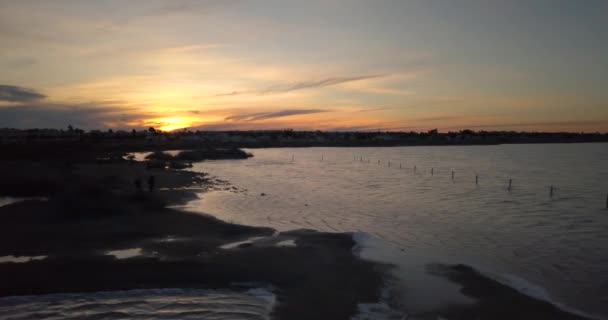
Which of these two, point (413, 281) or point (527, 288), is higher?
point (413, 281)

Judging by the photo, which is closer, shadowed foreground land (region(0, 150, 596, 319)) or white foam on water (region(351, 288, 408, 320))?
white foam on water (region(351, 288, 408, 320))

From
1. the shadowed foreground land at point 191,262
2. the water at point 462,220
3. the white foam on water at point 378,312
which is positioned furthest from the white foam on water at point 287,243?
the white foam on water at point 378,312

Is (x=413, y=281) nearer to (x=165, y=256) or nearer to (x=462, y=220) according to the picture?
(x=165, y=256)

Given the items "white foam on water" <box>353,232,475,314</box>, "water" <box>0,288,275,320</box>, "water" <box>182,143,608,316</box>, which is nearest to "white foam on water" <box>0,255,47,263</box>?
"water" <box>0,288,275,320</box>

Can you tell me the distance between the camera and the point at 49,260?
13789mm

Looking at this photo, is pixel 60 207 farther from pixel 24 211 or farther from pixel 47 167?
pixel 47 167

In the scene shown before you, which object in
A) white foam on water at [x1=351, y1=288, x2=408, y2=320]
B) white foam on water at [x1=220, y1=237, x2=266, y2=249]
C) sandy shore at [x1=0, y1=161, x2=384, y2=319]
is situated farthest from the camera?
white foam on water at [x1=220, y1=237, x2=266, y2=249]

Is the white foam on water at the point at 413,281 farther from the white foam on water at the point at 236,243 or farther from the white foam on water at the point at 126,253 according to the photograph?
the white foam on water at the point at 126,253

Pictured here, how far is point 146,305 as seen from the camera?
35.0 feet

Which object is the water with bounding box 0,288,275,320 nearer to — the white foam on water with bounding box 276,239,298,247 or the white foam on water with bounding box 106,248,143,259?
the white foam on water with bounding box 106,248,143,259

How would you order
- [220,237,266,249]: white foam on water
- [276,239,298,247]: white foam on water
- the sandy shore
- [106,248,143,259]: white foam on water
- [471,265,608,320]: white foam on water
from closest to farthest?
1. [471,265,608,320]: white foam on water
2. the sandy shore
3. [106,248,143,259]: white foam on water
4. [220,237,266,249]: white foam on water
5. [276,239,298,247]: white foam on water

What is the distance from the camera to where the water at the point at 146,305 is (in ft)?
33.1

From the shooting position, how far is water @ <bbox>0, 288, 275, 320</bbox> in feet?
33.1

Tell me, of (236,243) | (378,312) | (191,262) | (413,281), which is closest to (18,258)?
(191,262)
